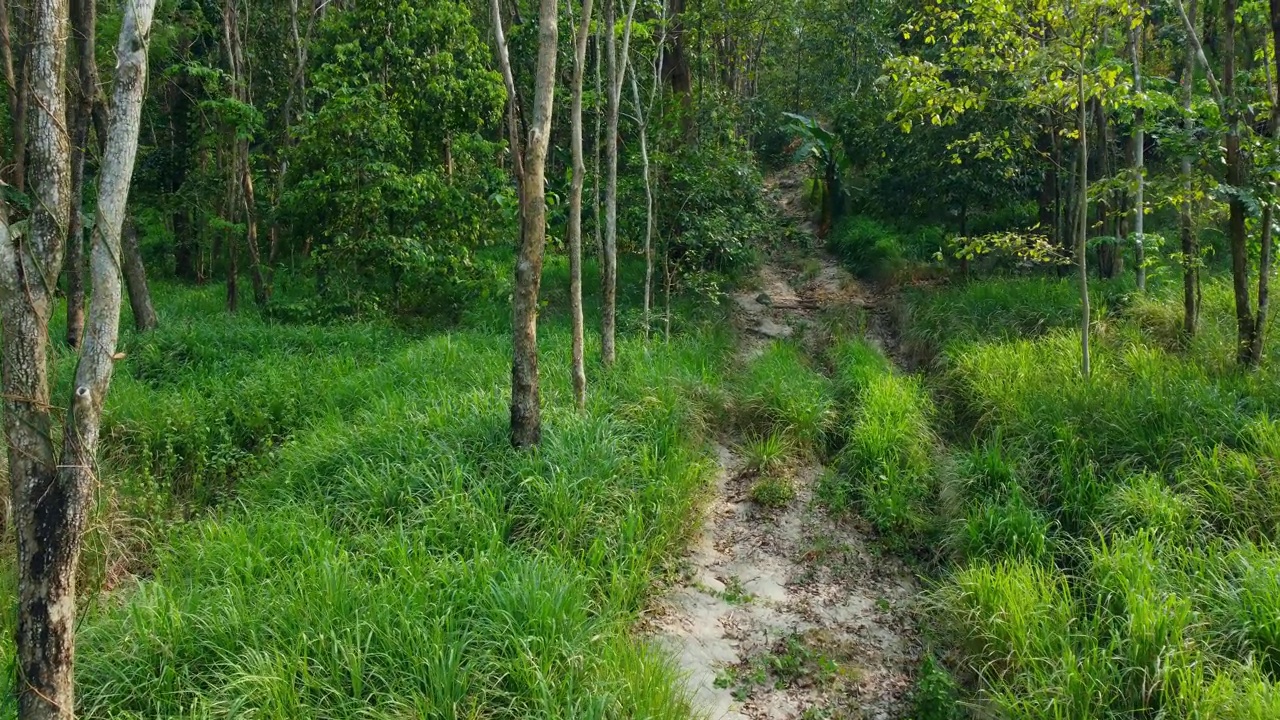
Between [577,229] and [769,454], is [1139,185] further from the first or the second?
[577,229]

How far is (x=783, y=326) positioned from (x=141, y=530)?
8.62m

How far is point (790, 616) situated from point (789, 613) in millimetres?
36

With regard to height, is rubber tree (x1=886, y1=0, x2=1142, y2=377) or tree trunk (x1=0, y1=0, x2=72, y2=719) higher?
rubber tree (x1=886, y1=0, x2=1142, y2=377)

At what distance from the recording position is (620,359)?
27.7 feet

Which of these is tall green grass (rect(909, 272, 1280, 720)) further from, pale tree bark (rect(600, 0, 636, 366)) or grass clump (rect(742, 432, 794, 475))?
pale tree bark (rect(600, 0, 636, 366))

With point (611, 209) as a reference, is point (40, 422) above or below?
below

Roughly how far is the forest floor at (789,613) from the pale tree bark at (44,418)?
2.88 m

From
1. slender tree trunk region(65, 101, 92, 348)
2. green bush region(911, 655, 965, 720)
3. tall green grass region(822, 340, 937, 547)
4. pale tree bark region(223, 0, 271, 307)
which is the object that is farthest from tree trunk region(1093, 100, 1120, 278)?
pale tree bark region(223, 0, 271, 307)

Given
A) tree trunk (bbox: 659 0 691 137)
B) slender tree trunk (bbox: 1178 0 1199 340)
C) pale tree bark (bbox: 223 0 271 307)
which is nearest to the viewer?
slender tree trunk (bbox: 1178 0 1199 340)

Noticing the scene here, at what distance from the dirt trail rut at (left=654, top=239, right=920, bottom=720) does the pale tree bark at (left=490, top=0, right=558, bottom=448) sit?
164 centimetres

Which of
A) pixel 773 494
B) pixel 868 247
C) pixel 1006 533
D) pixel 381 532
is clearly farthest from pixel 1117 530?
pixel 868 247

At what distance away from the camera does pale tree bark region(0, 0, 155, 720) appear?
2.75m

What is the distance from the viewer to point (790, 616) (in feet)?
16.6

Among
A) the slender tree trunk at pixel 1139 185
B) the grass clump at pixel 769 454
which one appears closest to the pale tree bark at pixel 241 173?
the grass clump at pixel 769 454
